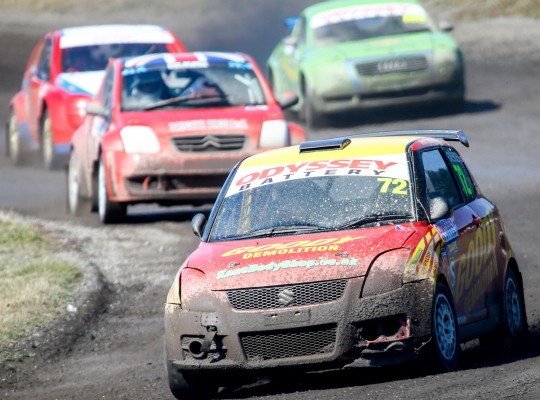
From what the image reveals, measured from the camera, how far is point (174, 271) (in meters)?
14.0

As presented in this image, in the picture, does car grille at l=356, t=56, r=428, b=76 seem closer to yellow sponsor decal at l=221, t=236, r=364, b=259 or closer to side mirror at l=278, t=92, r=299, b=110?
side mirror at l=278, t=92, r=299, b=110

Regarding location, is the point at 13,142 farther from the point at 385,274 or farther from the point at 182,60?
the point at 385,274

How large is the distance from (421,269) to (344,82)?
44.0 ft

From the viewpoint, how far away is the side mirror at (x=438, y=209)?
9312 millimetres

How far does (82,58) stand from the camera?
20.7 metres

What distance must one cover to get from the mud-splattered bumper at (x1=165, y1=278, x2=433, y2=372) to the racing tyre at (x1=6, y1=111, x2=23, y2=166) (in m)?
14.3

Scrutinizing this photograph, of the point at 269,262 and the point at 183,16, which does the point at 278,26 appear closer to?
the point at 183,16

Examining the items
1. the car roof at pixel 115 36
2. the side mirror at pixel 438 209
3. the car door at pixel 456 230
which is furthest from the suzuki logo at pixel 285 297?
the car roof at pixel 115 36

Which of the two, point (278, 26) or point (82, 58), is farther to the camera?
point (278, 26)

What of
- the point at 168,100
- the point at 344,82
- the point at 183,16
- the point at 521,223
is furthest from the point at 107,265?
the point at 183,16

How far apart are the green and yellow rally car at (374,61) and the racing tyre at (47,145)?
3692mm

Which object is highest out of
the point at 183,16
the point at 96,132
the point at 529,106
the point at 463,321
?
the point at 463,321

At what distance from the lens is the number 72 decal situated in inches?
377

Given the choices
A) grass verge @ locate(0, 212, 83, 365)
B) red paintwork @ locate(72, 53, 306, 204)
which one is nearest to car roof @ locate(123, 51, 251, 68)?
red paintwork @ locate(72, 53, 306, 204)
